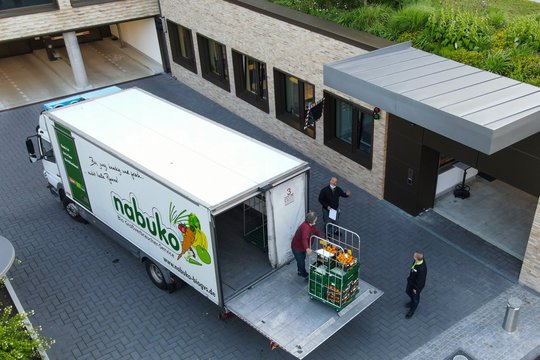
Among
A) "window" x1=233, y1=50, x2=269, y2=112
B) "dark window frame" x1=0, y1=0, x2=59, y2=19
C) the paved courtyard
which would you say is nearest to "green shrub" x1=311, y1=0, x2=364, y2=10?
"window" x1=233, y1=50, x2=269, y2=112

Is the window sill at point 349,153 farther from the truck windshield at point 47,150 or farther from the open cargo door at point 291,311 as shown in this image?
the truck windshield at point 47,150

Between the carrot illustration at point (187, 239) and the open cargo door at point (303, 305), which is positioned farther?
the carrot illustration at point (187, 239)

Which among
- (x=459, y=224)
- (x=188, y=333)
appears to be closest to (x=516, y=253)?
(x=459, y=224)

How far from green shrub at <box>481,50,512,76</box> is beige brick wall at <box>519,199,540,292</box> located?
3.53 metres

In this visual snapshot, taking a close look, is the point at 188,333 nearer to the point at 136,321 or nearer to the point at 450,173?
the point at 136,321

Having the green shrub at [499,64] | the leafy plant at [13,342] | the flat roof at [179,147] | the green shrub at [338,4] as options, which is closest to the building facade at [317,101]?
the green shrub at [338,4]

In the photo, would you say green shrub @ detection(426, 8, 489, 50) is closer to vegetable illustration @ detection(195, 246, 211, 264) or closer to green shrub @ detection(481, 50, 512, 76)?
green shrub @ detection(481, 50, 512, 76)

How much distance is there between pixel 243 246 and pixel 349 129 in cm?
574

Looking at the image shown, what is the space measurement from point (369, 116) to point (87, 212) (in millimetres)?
7678

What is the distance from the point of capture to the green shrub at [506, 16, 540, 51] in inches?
527

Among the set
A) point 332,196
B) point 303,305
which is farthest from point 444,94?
point 303,305

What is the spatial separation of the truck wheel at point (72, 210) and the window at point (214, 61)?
782cm

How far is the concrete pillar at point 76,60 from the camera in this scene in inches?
870

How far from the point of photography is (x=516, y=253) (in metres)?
12.8
